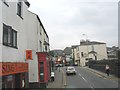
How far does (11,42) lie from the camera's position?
1588 centimetres

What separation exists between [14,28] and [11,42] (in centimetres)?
107

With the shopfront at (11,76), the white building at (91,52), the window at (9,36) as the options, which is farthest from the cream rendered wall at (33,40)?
the white building at (91,52)

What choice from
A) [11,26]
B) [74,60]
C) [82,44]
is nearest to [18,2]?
[11,26]

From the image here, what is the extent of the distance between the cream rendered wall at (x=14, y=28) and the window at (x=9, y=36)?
0.26 meters

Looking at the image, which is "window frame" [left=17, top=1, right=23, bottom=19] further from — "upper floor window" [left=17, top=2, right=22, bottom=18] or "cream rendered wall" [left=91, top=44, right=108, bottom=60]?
"cream rendered wall" [left=91, top=44, right=108, bottom=60]

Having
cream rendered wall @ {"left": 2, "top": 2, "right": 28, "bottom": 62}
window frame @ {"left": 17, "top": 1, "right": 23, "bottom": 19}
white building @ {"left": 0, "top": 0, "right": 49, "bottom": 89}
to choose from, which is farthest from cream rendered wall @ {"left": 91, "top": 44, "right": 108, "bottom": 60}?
window frame @ {"left": 17, "top": 1, "right": 23, "bottom": 19}

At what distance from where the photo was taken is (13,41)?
16.5 metres

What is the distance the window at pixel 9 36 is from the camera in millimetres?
14473

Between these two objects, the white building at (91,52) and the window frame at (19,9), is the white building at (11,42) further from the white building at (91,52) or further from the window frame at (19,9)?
the white building at (91,52)

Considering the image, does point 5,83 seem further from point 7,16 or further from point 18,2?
point 18,2

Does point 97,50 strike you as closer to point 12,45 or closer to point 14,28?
point 14,28

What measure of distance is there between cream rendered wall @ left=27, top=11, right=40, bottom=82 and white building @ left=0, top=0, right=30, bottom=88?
395 centimetres

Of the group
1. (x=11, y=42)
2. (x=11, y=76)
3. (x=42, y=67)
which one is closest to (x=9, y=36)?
(x=11, y=42)

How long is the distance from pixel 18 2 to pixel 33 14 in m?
5.59
